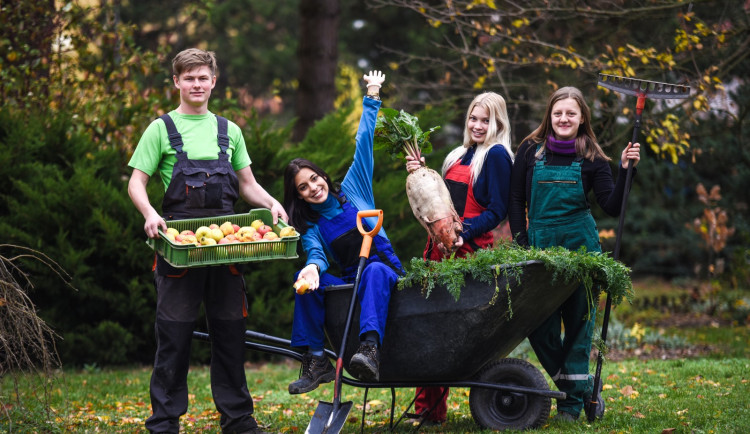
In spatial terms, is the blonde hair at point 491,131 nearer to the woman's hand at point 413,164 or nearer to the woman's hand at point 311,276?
the woman's hand at point 413,164

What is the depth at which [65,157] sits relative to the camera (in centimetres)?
715

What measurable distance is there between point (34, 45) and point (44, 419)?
4275mm

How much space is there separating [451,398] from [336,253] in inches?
68.8

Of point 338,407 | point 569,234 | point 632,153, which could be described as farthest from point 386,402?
point 632,153

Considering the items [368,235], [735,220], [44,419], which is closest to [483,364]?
[368,235]

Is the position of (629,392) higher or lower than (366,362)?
lower

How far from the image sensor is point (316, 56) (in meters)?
9.87

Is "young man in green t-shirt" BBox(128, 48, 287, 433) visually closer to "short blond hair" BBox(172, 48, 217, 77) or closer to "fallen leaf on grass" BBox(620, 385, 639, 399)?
"short blond hair" BBox(172, 48, 217, 77)

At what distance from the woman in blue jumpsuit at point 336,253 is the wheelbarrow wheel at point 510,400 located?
2.11 ft

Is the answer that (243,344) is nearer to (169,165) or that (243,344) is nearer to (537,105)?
(169,165)

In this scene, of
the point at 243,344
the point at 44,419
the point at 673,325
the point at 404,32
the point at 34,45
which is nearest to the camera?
the point at 243,344

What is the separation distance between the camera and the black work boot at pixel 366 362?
3580 millimetres

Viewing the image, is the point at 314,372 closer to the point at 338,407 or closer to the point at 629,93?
the point at 338,407

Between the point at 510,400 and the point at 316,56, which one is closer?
the point at 510,400
